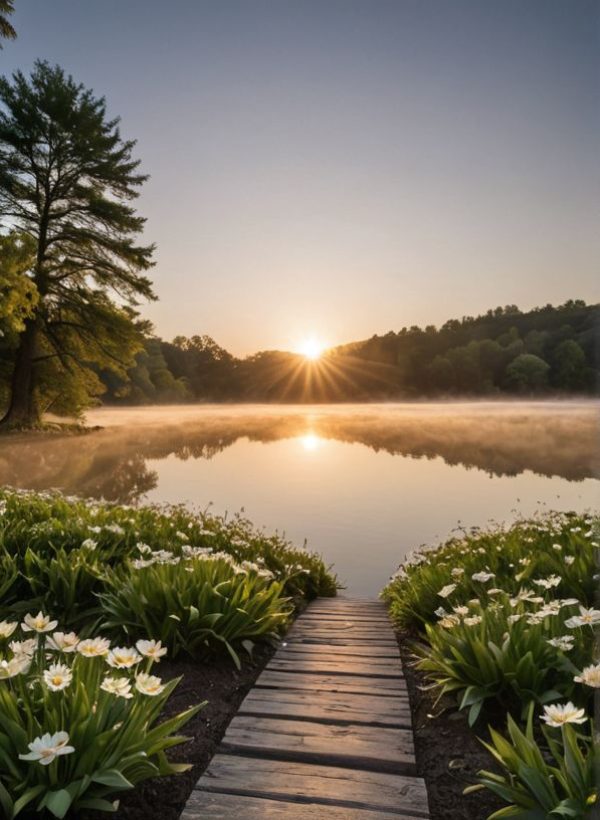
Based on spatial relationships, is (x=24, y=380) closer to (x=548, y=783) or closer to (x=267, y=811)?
(x=267, y=811)

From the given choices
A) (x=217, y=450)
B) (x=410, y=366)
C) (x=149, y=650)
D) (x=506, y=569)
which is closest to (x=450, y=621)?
(x=506, y=569)

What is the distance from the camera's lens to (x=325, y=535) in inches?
395

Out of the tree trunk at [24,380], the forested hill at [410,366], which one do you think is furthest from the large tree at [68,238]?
the forested hill at [410,366]

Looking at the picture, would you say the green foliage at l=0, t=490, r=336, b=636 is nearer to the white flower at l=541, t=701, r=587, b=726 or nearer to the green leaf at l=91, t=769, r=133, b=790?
the green leaf at l=91, t=769, r=133, b=790

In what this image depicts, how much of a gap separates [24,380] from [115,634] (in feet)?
78.7

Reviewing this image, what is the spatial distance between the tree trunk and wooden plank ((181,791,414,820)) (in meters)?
25.5

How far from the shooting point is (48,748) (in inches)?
79.6

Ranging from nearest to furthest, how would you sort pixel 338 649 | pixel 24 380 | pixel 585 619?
pixel 585 619 → pixel 338 649 → pixel 24 380

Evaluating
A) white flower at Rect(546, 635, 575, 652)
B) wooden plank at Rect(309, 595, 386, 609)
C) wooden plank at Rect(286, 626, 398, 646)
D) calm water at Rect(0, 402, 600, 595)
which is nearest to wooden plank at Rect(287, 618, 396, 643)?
wooden plank at Rect(286, 626, 398, 646)

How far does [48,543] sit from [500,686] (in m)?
4.41

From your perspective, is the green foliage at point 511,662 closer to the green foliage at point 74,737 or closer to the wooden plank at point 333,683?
the wooden plank at point 333,683

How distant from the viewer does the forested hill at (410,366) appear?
218 ft

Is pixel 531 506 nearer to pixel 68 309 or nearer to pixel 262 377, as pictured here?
pixel 68 309

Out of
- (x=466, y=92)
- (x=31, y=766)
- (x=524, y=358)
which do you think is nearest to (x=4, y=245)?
(x=466, y=92)
